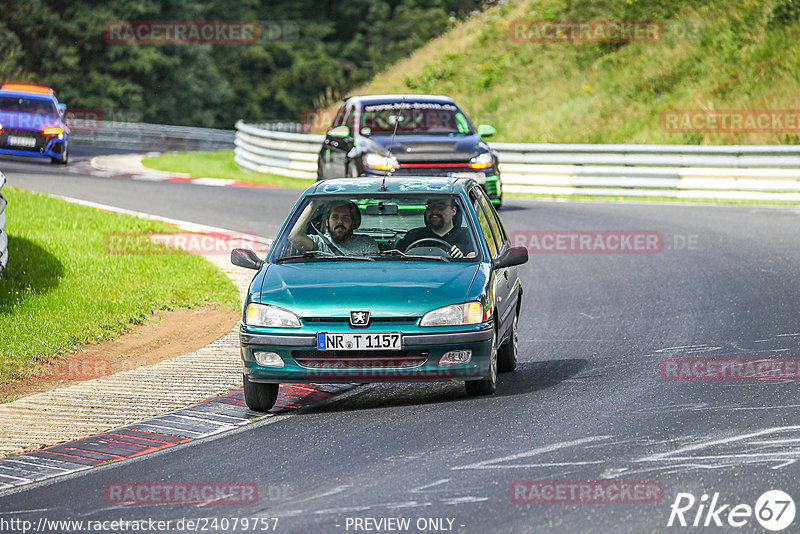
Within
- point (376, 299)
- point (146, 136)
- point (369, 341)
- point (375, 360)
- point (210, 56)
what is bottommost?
point (146, 136)

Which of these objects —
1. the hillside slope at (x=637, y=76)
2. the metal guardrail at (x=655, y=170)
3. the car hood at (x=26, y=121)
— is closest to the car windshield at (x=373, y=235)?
the metal guardrail at (x=655, y=170)

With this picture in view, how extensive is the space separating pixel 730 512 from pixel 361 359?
9.69ft

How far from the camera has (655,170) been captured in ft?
78.4

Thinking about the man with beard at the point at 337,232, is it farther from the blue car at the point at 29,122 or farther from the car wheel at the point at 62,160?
the car wheel at the point at 62,160

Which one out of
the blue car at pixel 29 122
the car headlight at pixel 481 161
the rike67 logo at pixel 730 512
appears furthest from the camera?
the blue car at pixel 29 122

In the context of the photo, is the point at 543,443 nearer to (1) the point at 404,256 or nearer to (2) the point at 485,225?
(1) the point at 404,256

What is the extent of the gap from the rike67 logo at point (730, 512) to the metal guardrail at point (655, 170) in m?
17.6

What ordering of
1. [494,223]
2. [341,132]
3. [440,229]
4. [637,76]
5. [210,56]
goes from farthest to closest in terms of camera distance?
[210,56]
[637,76]
[341,132]
[494,223]
[440,229]

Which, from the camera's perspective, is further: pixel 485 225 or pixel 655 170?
pixel 655 170

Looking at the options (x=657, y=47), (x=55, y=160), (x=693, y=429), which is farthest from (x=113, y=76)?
(x=693, y=429)

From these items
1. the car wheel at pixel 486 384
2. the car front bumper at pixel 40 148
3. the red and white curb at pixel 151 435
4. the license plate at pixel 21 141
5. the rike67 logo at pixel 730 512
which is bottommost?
the car front bumper at pixel 40 148

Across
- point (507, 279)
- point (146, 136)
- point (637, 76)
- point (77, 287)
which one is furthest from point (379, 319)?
point (146, 136)

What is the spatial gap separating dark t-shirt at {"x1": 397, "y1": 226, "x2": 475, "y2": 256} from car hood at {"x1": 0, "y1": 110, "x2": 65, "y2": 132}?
2204cm

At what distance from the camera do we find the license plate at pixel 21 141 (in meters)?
29.7
